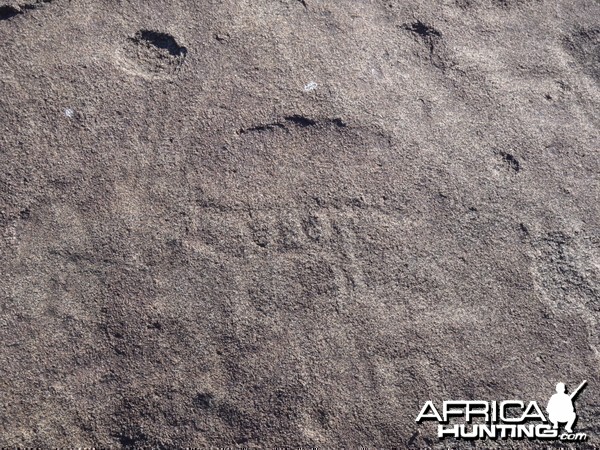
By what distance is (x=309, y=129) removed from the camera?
227 cm

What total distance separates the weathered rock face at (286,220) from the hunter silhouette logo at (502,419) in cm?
4

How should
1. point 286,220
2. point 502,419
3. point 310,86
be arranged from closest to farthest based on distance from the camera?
point 502,419, point 286,220, point 310,86

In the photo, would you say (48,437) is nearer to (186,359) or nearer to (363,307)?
(186,359)

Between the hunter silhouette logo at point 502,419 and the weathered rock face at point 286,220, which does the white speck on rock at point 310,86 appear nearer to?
the weathered rock face at point 286,220

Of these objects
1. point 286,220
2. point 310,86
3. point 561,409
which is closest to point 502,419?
point 561,409

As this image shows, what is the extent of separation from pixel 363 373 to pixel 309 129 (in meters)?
0.87

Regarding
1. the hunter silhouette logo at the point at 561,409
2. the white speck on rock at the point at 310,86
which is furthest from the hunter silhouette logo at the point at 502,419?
the white speck on rock at the point at 310,86

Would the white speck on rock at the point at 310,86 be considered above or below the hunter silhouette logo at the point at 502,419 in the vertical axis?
above

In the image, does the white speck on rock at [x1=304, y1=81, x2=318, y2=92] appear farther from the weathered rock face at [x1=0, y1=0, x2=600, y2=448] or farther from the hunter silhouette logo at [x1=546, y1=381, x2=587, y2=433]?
the hunter silhouette logo at [x1=546, y1=381, x2=587, y2=433]

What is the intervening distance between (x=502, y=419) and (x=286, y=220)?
0.94m

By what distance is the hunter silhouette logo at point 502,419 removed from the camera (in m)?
1.98

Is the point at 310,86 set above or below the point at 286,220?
above

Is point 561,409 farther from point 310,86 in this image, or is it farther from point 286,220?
point 310,86

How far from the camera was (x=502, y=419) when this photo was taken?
78.7 inches
